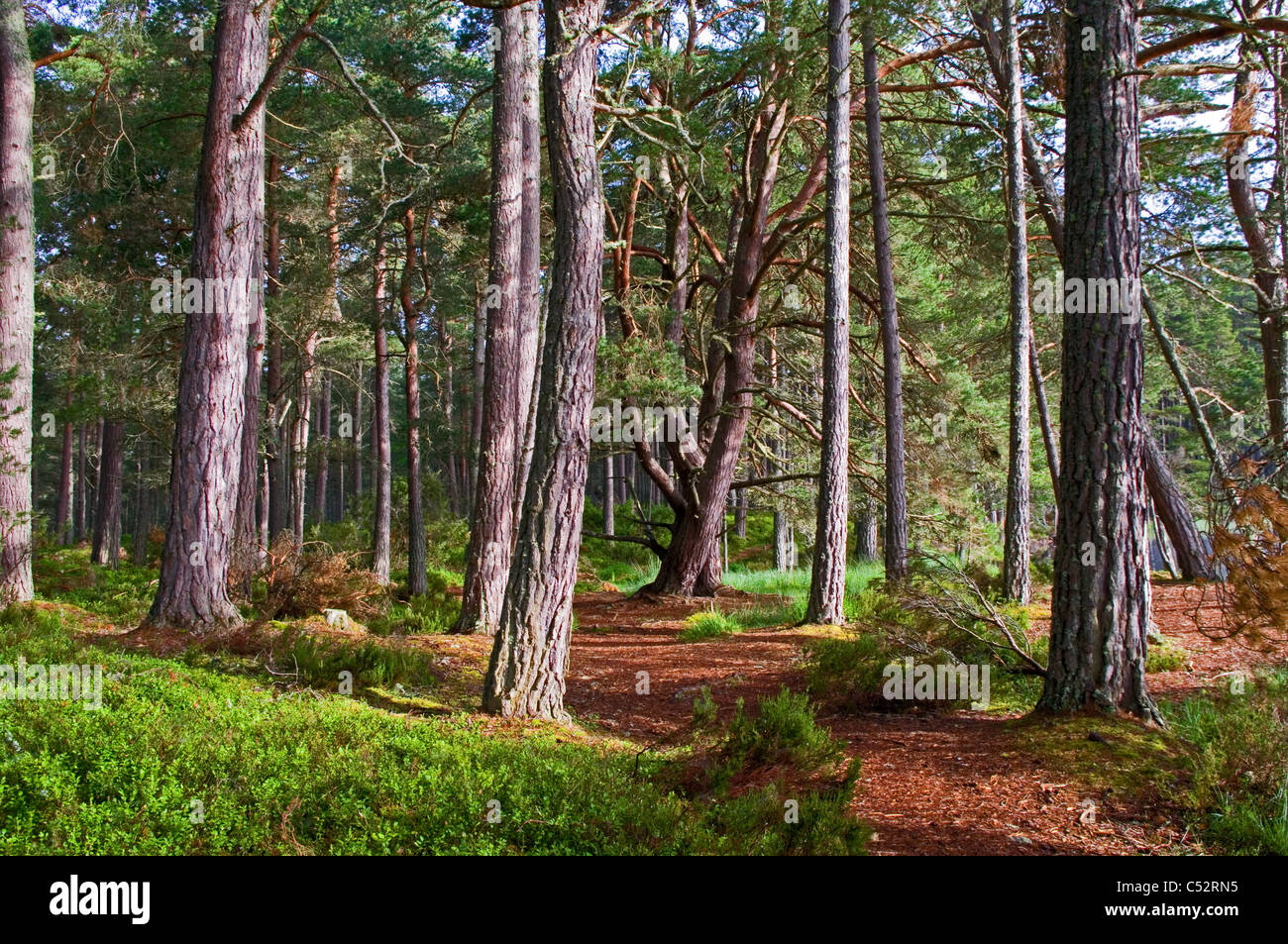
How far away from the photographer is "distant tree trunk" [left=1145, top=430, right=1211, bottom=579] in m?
12.4

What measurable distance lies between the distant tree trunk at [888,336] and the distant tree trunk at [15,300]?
11.3 metres

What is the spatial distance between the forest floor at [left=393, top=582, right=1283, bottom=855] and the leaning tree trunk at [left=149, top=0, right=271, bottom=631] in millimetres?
2432

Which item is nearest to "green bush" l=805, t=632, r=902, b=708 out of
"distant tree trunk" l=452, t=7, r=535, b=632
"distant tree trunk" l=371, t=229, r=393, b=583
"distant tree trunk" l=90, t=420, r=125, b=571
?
"distant tree trunk" l=452, t=7, r=535, b=632

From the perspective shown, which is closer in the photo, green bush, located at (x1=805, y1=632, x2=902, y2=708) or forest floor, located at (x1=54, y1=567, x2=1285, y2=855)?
forest floor, located at (x1=54, y1=567, x2=1285, y2=855)

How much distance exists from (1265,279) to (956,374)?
184 inches

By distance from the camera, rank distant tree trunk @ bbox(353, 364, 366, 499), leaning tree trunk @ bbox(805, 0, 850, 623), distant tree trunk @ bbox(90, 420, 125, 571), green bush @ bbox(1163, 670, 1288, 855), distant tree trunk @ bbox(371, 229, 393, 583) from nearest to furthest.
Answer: green bush @ bbox(1163, 670, 1288, 855)
leaning tree trunk @ bbox(805, 0, 850, 623)
distant tree trunk @ bbox(371, 229, 393, 583)
distant tree trunk @ bbox(90, 420, 125, 571)
distant tree trunk @ bbox(353, 364, 366, 499)

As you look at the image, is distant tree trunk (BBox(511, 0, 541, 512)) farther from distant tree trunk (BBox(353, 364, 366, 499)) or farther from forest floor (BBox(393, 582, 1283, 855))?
distant tree trunk (BBox(353, 364, 366, 499))

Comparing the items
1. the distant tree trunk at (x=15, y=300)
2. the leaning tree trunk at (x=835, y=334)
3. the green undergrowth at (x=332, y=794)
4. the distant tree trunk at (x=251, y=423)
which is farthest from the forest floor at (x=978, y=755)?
the distant tree trunk at (x=251, y=423)

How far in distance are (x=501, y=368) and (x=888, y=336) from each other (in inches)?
225

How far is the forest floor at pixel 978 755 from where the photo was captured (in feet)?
13.3

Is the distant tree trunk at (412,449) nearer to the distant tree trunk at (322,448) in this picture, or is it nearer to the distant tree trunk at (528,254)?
the distant tree trunk at (528,254)

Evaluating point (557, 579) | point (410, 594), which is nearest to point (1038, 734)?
point (557, 579)

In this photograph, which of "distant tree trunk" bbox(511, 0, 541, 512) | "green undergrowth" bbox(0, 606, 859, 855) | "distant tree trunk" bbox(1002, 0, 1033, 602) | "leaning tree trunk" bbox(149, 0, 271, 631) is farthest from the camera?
"distant tree trunk" bbox(1002, 0, 1033, 602)
